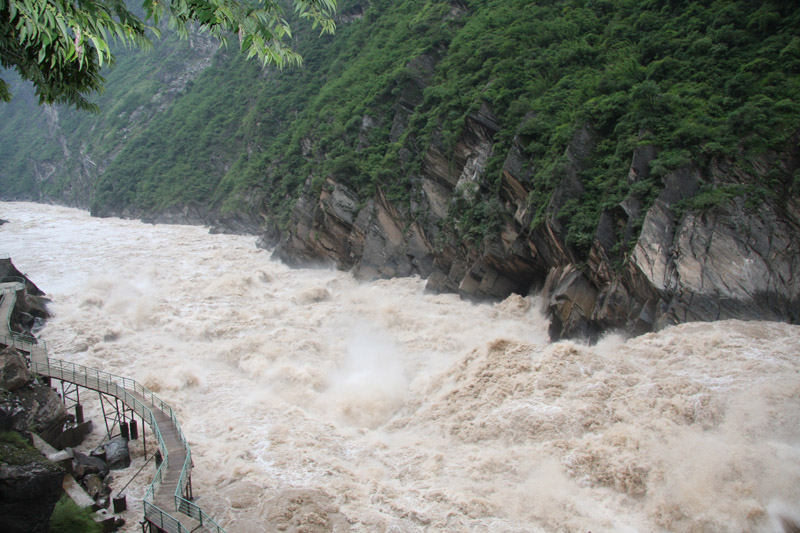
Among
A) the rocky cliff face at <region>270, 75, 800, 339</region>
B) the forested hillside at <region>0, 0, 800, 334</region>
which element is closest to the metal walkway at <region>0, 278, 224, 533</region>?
the rocky cliff face at <region>270, 75, 800, 339</region>

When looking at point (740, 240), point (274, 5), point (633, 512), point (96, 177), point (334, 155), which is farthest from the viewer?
point (96, 177)

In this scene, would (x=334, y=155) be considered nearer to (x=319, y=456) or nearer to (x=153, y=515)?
(x=319, y=456)

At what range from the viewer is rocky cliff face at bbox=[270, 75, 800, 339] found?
16719 mm

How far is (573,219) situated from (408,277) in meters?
13.3

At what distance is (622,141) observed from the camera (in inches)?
863

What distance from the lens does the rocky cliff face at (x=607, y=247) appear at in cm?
1672

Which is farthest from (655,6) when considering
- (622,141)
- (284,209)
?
(284,209)

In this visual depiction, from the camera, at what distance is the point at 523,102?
2852 centimetres

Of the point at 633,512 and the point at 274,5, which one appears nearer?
the point at 274,5

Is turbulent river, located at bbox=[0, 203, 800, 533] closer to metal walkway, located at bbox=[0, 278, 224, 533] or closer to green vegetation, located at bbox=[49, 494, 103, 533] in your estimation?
metal walkway, located at bbox=[0, 278, 224, 533]

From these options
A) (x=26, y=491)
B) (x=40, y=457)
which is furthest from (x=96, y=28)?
(x=40, y=457)

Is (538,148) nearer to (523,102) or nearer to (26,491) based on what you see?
(523,102)

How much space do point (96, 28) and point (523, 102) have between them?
2689cm

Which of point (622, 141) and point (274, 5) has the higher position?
point (622, 141)
